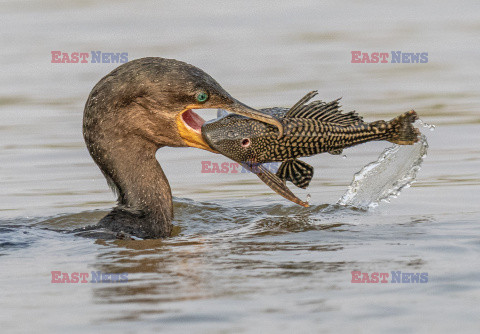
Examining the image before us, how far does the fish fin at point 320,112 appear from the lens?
7543 mm

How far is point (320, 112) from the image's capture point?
7.56 m

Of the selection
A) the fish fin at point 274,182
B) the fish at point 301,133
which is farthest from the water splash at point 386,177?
the fish at point 301,133

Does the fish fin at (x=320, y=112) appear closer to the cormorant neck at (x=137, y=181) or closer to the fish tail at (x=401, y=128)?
the fish tail at (x=401, y=128)

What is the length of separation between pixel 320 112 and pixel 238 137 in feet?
1.94

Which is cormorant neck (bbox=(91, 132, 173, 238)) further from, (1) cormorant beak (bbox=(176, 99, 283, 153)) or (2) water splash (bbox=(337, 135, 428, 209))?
(2) water splash (bbox=(337, 135, 428, 209))

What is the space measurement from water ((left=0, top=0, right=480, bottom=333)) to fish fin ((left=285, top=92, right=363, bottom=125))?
0.76m

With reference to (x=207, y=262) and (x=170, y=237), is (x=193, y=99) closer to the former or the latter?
(x=170, y=237)

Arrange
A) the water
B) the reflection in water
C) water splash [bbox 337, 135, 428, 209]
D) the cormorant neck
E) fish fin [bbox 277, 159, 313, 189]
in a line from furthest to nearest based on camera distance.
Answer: water splash [bbox 337, 135, 428, 209] → the cormorant neck → fish fin [bbox 277, 159, 313, 189] → the reflection in water → the water

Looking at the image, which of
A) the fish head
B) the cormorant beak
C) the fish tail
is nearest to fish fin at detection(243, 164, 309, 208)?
the fish head

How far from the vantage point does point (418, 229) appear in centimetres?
741

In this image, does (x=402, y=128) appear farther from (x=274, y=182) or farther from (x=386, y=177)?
(x=386, y=177)

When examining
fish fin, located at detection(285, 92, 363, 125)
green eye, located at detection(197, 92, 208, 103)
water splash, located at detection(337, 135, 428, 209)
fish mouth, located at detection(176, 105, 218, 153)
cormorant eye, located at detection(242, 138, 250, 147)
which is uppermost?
green eye, located at detection(197, 92, 208, 103)

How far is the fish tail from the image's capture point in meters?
7.52

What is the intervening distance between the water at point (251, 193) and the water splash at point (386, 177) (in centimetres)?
16
